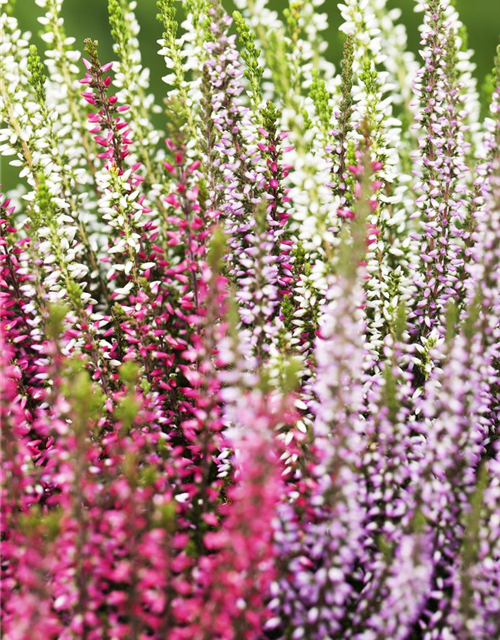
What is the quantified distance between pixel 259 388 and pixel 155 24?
216 centimetres

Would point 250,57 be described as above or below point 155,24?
below

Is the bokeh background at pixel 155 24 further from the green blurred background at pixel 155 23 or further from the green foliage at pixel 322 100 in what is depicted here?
the green foliage at pixel 322 100

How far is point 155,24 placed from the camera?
2.62m

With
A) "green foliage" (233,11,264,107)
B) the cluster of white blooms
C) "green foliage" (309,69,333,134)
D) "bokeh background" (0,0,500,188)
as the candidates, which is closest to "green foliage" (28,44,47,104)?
the cluster of white blooms

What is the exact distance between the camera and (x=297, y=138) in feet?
3.31

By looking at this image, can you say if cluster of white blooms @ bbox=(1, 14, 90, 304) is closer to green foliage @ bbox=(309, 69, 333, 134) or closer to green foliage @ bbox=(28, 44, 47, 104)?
green foliage @ bbox=(28, 44, 47, 104)

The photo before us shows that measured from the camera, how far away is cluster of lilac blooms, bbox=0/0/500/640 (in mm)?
814

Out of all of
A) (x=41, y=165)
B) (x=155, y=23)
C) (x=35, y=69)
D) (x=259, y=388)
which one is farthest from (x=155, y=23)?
(x=259, y=388)

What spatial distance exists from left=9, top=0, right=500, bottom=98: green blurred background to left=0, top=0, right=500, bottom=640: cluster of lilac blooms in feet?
4.02

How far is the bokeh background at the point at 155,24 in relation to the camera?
259 cm

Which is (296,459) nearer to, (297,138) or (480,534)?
(480,534)

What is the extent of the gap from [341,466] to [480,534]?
0.19 m

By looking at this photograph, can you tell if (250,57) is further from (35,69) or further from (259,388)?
(259,388)

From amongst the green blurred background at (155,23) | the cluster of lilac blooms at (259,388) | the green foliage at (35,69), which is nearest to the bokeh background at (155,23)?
the green blurred background at (155,23)
